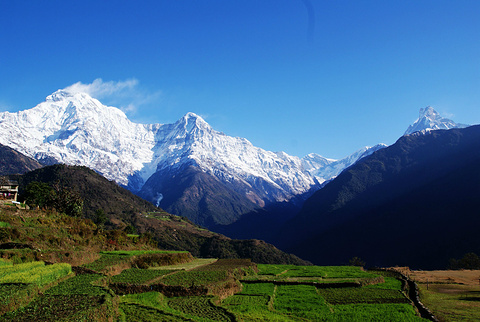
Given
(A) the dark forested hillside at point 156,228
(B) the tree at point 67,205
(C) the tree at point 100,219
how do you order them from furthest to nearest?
(A) the dark forested hillside at point 156,228 → (C) the tree at point 100,219 → (B) the tree at point 67,205

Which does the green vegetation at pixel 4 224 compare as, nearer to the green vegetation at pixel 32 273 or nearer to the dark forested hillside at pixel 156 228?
the green vegetation at pixel 32 273

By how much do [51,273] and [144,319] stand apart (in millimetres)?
9381

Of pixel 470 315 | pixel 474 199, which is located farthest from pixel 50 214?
pixel 474 199

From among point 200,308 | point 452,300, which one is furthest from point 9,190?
point 452,300

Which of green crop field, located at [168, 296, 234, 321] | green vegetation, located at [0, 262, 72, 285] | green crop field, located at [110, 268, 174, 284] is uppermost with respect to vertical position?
green crop field, located at [110, 268, 174, 284]

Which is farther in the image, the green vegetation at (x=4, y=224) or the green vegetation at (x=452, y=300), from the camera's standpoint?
the green vegetation at (x=4, y=224)

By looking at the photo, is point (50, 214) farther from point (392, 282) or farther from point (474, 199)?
point (474, 199)

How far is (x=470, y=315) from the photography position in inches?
1184

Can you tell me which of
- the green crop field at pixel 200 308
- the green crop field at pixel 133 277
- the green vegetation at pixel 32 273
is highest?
the green crop field at pixel 133 277

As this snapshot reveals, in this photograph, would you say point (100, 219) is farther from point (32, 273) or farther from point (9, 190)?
point (32, 273)

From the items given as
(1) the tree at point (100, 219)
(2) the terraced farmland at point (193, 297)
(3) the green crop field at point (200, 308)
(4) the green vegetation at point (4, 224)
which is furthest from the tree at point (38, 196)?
(3) the green crop field at point (200, 308)

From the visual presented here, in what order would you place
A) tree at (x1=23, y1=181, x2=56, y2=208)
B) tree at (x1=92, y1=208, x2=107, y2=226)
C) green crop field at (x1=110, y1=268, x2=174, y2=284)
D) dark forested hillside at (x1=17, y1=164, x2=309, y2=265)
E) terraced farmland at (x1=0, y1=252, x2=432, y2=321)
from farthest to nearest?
dark forested hillside at (x1=17, y1=164, x2=309, y2=265) < tree at (x1=92, y1=208, x2=107, y2=226) < tree at (x1=23, y1=181, x2=56, y2=208) < green crop field at (x1=110, y1=268, x2=174, y2=284) < terraced farmland at (x1=0, y1=252, x2=432, y2=321)

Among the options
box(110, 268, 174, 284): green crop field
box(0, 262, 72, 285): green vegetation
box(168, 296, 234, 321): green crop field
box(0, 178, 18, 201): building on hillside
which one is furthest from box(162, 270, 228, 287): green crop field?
box(0, 178, 18, 201): building on hillside

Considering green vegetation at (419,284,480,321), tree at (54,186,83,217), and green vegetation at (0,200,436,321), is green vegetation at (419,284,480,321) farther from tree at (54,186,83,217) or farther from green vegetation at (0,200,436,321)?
tree at (54,186,83,217)
